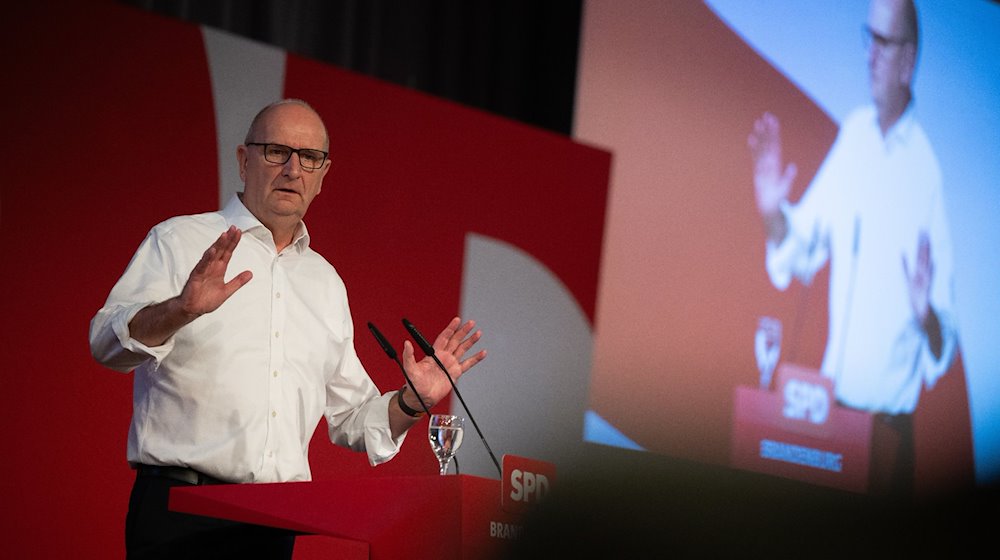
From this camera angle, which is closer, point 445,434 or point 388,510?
point 388,510

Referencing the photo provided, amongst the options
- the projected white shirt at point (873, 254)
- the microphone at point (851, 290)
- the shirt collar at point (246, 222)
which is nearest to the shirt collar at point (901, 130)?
the projected white shirt at point (873, 254)

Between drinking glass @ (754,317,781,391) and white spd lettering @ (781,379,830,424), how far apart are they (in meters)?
0.13

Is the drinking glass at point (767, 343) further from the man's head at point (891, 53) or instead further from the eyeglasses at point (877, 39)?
the eyeglasses at point (877, 39)

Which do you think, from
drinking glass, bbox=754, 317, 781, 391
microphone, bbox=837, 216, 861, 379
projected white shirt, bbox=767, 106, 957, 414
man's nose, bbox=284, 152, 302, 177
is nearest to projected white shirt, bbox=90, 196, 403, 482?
man's nose, bbox=284, 152, 302, 177

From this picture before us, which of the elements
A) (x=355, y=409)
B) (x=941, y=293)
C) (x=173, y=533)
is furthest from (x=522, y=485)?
(x=941, y=293)

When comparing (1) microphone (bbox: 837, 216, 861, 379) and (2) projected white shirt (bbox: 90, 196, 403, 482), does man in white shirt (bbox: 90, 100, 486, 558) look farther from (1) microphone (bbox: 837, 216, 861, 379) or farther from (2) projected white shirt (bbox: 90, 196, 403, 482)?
(1) microphone (bbox: 837, 216, 861, 379)

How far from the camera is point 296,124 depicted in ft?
8.46

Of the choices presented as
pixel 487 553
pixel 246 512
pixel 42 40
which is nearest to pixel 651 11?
pixel 42 40

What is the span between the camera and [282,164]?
8.38 feet

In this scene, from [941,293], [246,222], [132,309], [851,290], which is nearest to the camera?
[132,309]

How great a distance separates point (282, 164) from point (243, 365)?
0.54 metres

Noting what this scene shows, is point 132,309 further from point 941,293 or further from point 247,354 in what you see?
point 941,293

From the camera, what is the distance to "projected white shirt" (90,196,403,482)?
215cm

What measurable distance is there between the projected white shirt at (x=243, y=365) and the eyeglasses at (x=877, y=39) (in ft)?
13.1
